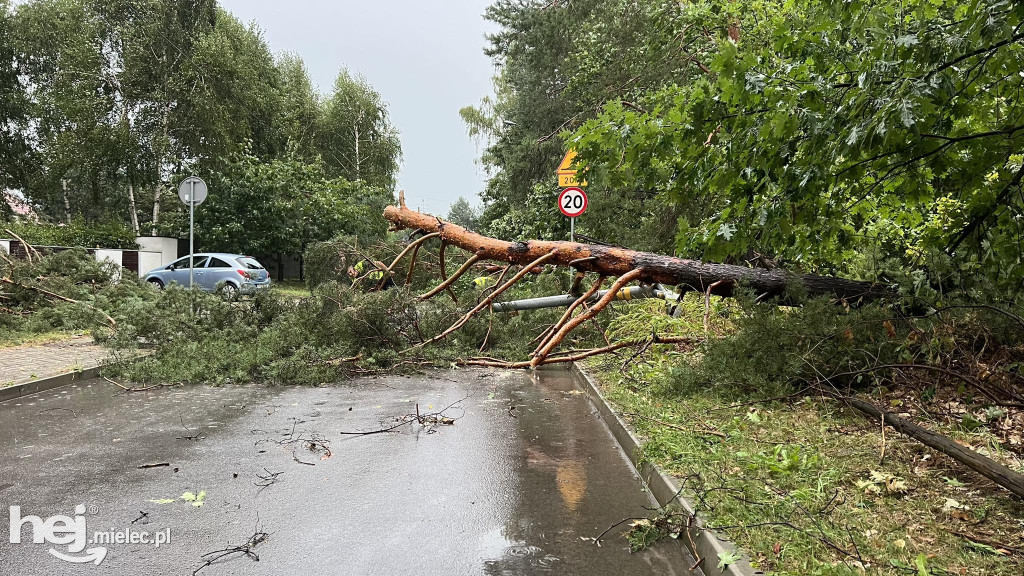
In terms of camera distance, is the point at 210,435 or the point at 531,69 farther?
the point at 531,69

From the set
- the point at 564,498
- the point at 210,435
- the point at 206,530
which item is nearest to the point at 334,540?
the point at 206,530

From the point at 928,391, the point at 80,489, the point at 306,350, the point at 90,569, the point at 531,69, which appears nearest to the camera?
the point at 90,569

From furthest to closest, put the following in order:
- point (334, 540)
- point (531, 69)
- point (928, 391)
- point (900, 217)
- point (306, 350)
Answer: point (531, 69) < point (306, 350) < point (900, 217) < point (928, 391) < point (334, 540)

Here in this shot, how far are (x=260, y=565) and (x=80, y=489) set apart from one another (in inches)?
78.3

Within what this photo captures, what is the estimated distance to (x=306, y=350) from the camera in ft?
29.5

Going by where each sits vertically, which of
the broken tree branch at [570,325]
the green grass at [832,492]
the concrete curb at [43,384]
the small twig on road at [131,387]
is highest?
the broken tree branch at [570,325]

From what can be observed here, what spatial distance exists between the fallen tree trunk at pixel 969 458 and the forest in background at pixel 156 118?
28.6 metres

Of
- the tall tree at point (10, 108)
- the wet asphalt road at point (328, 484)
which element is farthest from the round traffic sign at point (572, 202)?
the tall tree at point (10, 108)

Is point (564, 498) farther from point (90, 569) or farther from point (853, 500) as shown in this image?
point (90, 569)

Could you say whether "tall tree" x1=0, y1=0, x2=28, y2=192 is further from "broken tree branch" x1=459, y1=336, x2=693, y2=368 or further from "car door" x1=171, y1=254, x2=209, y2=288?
"broken tree branch" x1=459, y1=336, x2=693, y2=368

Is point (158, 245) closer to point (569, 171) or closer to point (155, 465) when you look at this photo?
point (569, 171)

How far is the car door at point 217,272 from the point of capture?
66.2 feet

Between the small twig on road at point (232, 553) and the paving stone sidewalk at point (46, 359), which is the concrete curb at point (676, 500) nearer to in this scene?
the small twig on road at point (232, 553)

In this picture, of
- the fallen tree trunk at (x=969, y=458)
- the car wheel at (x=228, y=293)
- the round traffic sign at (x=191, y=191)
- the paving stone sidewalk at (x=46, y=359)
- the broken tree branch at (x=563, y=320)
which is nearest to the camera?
the fallen tree trunk at (x=969, y=458)
